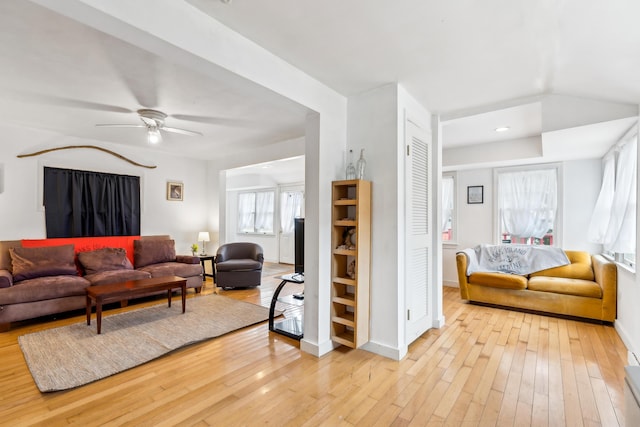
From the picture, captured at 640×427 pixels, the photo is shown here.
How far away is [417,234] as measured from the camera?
9.80 ft

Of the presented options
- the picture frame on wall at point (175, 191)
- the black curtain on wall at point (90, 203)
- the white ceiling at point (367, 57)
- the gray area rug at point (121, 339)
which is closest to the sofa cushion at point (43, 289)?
the gray area rug at point (121, 339)

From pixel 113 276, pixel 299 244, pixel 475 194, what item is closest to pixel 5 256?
pixel 113 276

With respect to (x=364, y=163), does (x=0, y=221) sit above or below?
below

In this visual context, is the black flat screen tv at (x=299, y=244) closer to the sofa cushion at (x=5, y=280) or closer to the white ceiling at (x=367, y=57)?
the white ceiling at (x=367, y=57)

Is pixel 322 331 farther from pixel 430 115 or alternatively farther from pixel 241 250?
pixel 241 250

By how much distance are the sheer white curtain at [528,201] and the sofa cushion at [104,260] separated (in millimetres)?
5844

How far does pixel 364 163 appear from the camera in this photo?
8.96ft

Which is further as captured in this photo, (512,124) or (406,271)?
(512,124)

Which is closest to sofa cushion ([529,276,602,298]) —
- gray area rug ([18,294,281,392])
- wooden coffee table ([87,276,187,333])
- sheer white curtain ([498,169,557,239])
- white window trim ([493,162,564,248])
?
white window trim ([493,162,564,248])

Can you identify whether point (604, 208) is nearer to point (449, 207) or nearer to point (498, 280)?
point (498, 280)

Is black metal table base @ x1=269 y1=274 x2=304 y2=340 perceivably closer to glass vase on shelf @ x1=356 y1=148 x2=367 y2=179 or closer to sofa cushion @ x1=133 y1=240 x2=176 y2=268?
glass vase on shelf @ x1=356 y1=148 x2=367 y2=179

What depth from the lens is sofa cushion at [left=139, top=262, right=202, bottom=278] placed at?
454 centimetres

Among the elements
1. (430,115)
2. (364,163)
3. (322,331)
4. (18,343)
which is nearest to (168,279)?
(18,343)

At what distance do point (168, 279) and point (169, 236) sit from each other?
2080 millimetres
